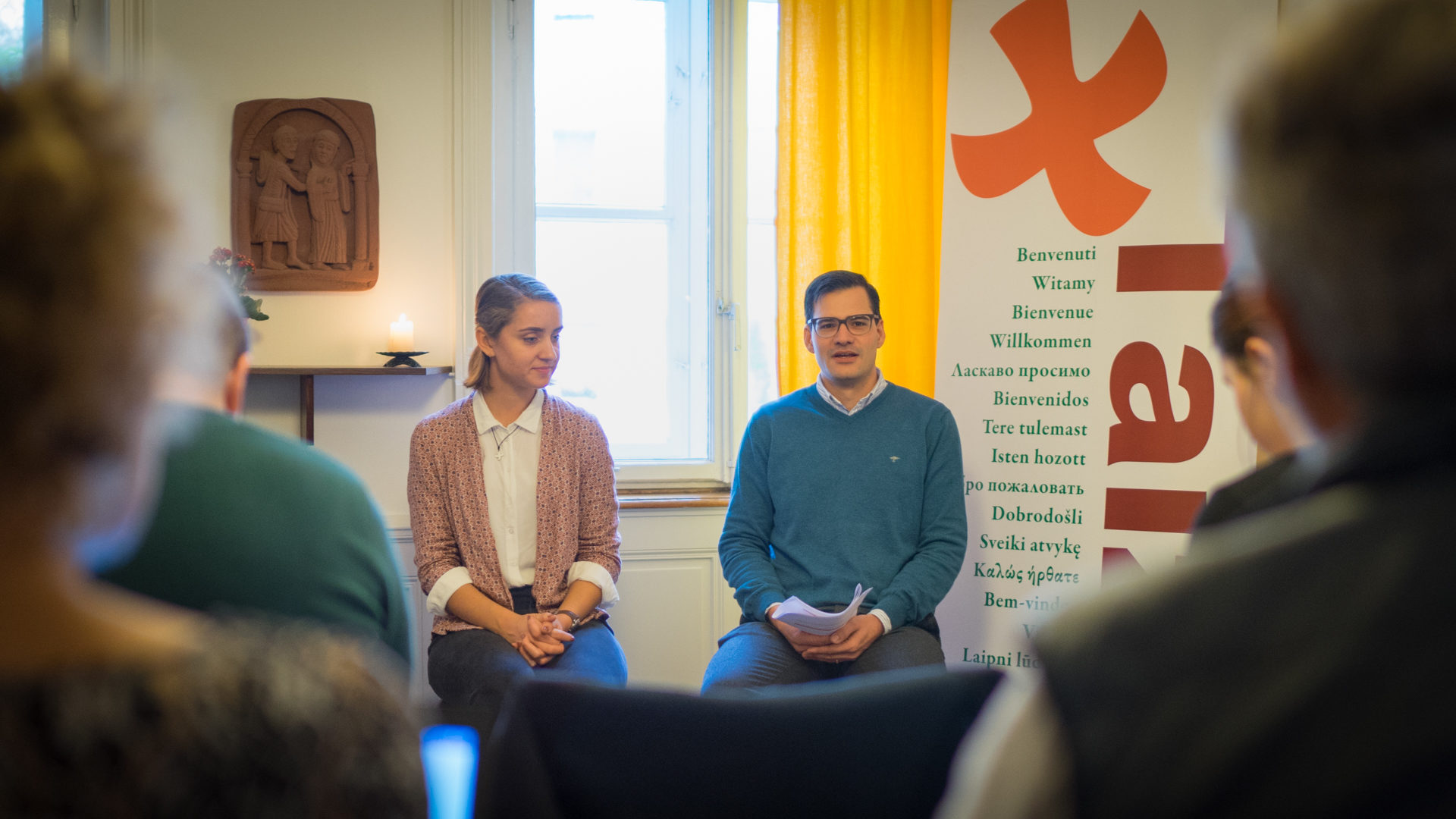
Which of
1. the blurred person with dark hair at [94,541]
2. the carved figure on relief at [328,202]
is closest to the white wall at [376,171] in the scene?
the carved figure on relief at [328,202]

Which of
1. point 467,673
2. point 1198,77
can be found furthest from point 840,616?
point 1198,77

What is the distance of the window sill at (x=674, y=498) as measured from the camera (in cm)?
305

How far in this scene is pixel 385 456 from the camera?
2.99m

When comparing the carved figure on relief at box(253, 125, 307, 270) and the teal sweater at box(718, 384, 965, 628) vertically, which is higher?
the carved figure on relief at box(253, 125, 307, 270)

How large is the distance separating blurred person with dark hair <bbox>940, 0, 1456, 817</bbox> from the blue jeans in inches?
65.9

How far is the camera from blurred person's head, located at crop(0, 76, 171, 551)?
0.46m

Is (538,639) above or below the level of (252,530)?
below

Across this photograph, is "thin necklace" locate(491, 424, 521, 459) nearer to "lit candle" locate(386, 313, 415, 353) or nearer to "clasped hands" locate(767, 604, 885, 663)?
"lit candle" locate(386, 313, 415, 353)

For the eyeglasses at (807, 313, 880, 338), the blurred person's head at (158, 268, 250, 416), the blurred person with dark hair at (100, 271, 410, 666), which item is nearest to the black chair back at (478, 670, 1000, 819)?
the blurred person with dark hair at (100, 271, 410, 666)

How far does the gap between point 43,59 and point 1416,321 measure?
0.72 m

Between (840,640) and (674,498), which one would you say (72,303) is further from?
(674,498)

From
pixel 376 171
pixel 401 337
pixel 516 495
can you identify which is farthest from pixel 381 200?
pixel 516 495

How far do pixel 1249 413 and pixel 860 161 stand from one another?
197 centimetres

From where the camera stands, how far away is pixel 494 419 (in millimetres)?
2375
